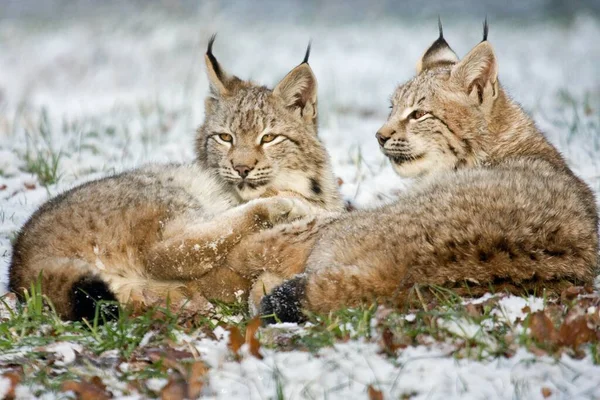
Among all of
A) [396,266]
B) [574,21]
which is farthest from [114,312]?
[574,21]

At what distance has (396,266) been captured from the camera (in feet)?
13.4

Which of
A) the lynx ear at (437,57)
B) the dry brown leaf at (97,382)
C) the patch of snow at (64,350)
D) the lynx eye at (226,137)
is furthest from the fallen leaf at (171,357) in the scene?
the lynx ear at (437,57)

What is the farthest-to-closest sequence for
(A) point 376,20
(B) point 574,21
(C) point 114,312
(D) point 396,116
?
(A) point 376,20, (B) point 574,21, (D) point 396,116, (C) point 114,312

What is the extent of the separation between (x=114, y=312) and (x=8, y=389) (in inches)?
36.6

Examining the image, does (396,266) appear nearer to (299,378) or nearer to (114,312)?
(299,378)

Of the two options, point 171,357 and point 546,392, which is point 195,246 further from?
point 546,392

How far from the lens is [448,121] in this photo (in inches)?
231

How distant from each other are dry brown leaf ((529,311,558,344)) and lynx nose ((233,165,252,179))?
2759 millimetres

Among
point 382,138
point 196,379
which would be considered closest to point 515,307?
point 196,379

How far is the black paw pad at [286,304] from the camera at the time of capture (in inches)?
164

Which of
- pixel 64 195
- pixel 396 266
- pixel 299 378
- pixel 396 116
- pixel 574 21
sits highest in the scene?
pixel 574 21

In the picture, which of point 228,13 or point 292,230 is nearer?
point 292,230

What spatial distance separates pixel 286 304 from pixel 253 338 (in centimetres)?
47

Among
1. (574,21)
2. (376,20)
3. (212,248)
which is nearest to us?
(212,248)
